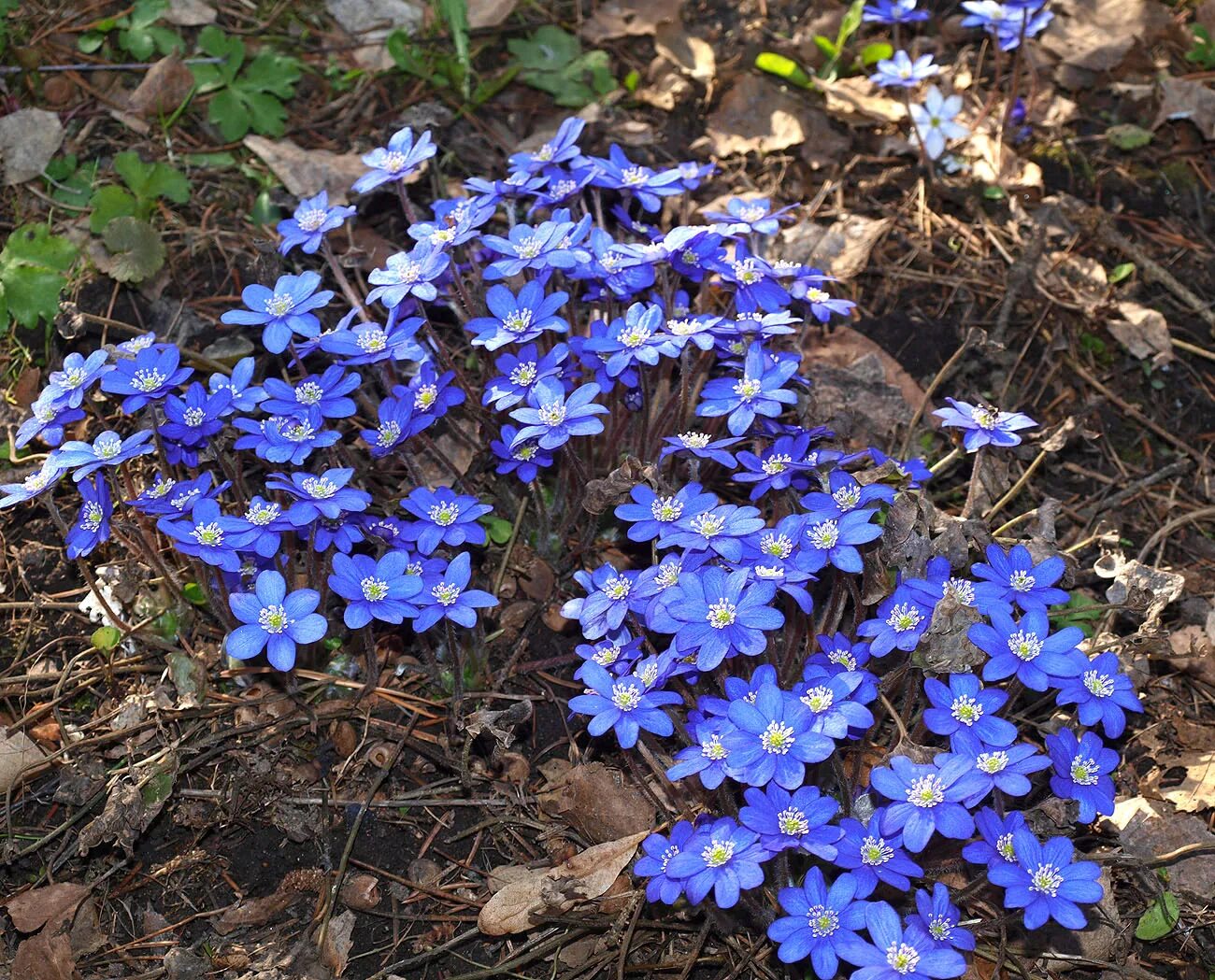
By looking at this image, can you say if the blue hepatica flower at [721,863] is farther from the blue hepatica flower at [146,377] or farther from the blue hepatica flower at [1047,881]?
the blue hepatica flower at [146,377]

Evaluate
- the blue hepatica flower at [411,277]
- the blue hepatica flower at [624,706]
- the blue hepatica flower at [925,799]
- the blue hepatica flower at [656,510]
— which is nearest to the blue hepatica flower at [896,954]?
the blue hepatica flower at [925,799]

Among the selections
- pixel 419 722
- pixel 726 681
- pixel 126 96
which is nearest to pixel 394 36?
pixel 126 96

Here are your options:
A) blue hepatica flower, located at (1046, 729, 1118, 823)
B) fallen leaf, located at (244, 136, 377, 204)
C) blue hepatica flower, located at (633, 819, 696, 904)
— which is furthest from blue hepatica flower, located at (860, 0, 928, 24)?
blue hepatica flower, located at (633, 819, 696, 904)

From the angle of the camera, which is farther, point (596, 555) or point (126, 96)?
point (126, 96)

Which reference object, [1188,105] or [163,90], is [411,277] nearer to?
[163,90]

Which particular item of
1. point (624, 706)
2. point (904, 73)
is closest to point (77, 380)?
point (624, 706)

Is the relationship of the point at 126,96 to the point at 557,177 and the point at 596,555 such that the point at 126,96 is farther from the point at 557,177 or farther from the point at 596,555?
the point at 596,555
